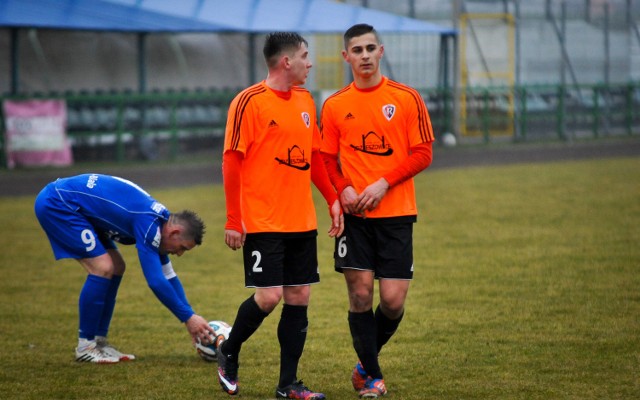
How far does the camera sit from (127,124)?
25.3 m

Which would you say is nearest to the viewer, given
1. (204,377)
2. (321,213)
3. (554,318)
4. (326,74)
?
(204,377)

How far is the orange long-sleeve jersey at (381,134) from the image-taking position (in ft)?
20.7

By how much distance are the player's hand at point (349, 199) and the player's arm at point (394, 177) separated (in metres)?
0.03

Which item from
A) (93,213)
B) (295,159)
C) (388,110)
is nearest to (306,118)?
(295,159)

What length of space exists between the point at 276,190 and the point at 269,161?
168mm

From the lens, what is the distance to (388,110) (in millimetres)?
6312

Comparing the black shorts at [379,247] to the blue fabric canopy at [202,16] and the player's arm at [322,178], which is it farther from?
the blue fabric canopy at [202,16]

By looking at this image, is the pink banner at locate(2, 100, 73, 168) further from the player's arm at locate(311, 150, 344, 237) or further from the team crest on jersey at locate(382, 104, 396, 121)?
the team crest on jersey at locate(382, 104, 396, 121)

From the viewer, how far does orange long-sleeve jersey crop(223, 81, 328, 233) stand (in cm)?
601

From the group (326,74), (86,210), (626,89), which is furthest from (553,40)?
(86,210)

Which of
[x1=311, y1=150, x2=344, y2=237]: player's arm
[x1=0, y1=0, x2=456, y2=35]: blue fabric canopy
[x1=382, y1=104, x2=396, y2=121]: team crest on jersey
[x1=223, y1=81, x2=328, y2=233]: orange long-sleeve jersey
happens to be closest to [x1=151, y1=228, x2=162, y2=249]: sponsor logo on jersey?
[x1=223, y1=81, x2=328, y2=233]: orange long-sleeve jersey

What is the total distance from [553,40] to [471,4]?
2959mm

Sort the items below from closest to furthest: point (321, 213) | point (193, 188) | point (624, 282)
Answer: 1. point (624, 282)
2. point (321, 213)
3. point (193, 188)

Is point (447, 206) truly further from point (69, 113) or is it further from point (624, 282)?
point (69, 113)
